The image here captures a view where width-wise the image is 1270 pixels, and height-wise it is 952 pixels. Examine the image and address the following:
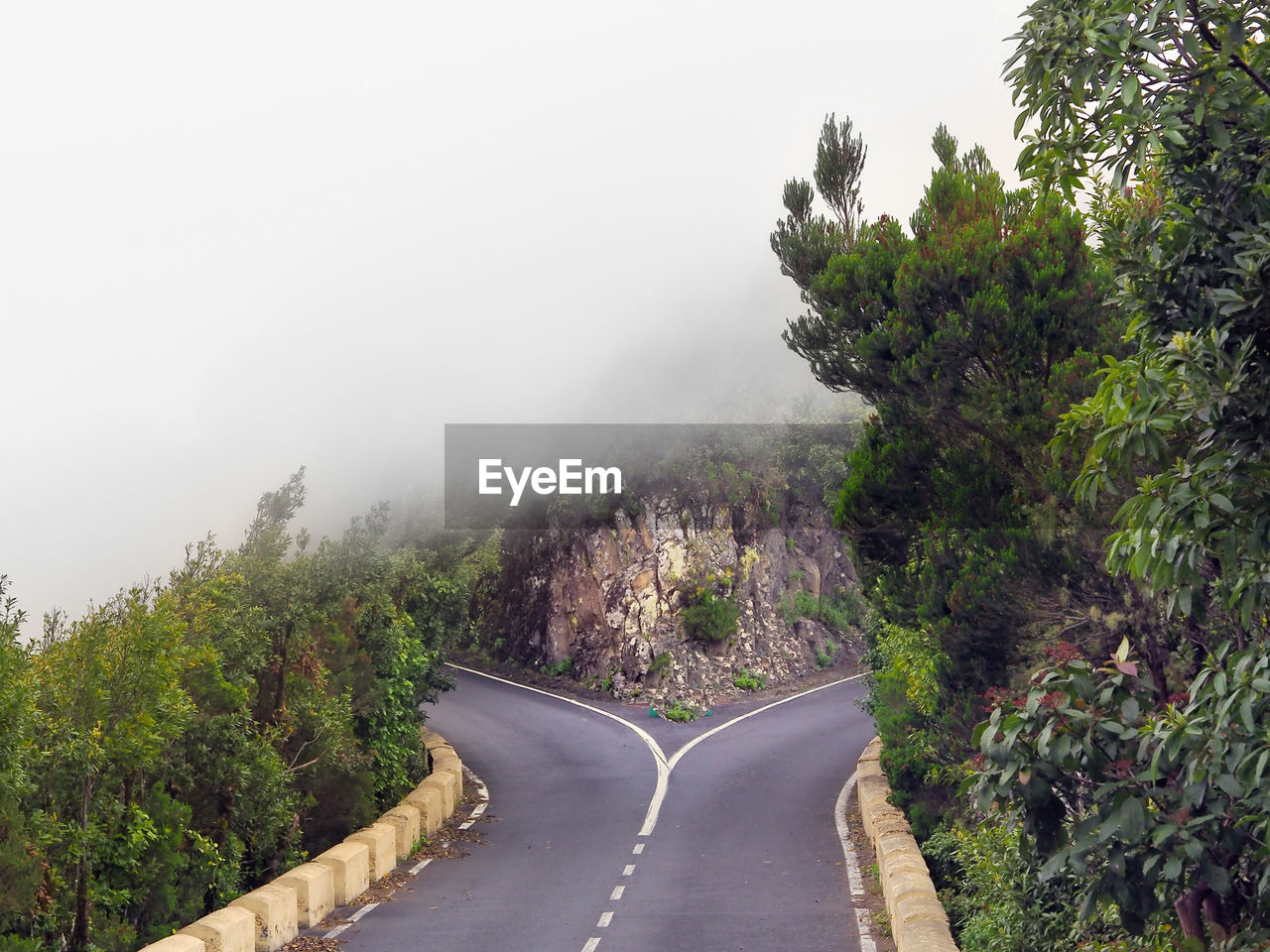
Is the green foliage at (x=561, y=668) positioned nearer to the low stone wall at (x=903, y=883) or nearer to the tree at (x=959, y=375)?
the low stone wall at (x=903, y=883)

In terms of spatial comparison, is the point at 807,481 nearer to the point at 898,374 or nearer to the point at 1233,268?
the point at 898,374

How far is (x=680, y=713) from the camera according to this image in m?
38.0

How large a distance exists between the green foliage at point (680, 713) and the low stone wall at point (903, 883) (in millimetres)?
17625

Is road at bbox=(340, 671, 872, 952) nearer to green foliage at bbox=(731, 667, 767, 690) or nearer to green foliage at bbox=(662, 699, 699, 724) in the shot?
green foliage at bbox=(662, 699, 699, 724)

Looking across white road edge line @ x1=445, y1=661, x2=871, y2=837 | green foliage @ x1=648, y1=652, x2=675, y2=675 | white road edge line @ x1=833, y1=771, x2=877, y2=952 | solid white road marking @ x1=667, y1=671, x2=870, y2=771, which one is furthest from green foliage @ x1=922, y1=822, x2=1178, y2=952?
green foliage @ x1=648, y1=652, x2=675, y2=675

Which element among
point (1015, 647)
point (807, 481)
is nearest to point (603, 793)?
point (1015, 647)

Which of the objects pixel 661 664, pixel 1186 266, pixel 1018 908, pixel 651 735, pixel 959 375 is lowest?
pixel 651 735

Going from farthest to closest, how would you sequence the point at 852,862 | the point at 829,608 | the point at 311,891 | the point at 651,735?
the point at 829,608, the point at 651,735, the point at 852,862, the point at 311,891

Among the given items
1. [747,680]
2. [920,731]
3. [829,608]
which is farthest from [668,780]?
[829,608]

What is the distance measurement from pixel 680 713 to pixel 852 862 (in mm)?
20118

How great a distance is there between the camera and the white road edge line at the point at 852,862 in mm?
13342

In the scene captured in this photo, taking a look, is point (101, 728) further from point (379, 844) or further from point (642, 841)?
point (642, 841)

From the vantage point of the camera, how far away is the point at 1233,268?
5.46 meters

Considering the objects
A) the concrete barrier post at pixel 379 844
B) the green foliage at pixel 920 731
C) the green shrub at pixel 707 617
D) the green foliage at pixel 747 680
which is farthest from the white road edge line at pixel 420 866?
the green shrub at pixel 707 617
